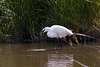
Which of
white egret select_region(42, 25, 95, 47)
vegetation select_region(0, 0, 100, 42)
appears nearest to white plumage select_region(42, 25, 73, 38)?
white egret select_region(42, 25, 95, 47)

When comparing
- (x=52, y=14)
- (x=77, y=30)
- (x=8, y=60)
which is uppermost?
(x=52, y=14)

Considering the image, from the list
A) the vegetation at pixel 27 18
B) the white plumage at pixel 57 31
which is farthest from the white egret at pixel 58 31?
the vegetation at pixel 27 18

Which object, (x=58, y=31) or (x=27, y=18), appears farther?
(x=27, y=18)

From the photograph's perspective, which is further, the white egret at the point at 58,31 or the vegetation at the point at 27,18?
the vegetation at the point at 27,18

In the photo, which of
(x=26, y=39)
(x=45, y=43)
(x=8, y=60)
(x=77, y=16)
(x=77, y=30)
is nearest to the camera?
(x=8, y=60)

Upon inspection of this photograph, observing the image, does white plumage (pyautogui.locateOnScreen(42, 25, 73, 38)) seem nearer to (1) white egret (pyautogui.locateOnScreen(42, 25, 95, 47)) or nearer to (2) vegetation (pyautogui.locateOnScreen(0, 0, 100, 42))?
(1) white egret (pyautogui.locateOnScreen(42, 25, 95, 47))

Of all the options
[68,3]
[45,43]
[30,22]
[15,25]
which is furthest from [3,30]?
[68,3]

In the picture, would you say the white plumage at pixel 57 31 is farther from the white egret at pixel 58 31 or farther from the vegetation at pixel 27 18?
the vegetation at pixel 27 18

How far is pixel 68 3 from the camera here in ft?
19.9

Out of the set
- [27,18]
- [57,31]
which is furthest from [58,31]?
[27,18]

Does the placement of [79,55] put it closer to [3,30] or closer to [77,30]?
[77,30]

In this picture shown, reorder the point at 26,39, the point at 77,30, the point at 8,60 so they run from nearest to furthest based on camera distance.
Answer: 1. the point at 8,60
2. the point at 77,30
3. the point at 26,39

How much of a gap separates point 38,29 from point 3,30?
3.51 feet

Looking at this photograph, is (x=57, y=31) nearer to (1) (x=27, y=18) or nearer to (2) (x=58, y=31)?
(2) (x=58, y=31)
